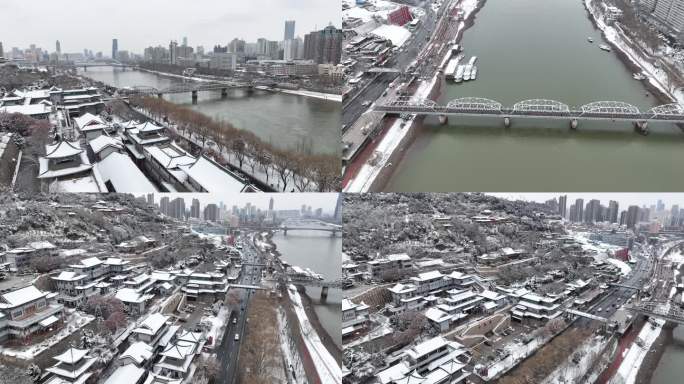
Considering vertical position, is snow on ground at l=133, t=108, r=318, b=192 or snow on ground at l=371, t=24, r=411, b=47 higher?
snow on ground at l=371, t=24, r=411, b=47

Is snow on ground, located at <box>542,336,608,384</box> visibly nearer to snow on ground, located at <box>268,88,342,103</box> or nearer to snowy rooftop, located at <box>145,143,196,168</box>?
snowy rooftop, located at <box>145,143,196,168</box>

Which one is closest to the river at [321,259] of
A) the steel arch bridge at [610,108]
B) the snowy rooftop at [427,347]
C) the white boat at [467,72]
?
the snowy rooftop at [427,347]

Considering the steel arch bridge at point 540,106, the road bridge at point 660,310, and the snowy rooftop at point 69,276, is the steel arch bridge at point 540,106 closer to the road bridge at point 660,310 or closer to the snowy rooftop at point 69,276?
the road bridge at point 660,310

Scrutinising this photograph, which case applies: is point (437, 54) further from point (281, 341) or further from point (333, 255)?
point (281, 341)

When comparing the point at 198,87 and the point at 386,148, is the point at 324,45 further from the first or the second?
the point at 386,148

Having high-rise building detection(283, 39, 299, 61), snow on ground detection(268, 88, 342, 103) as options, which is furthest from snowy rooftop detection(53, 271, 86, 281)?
high-rise building detection(283, 39, 299, 61)

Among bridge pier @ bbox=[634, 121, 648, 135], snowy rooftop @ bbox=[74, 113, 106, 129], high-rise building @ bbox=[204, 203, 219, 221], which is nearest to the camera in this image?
snowy rooftop @ bbox=[74, 113, 106, 129]
